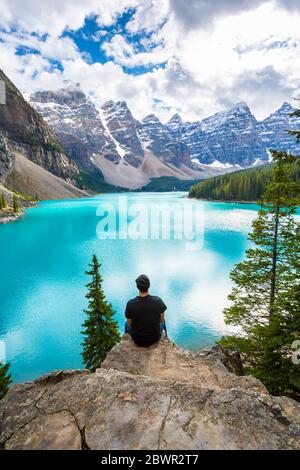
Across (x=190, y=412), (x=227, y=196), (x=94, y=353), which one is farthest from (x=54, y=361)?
(x=227, y=196)

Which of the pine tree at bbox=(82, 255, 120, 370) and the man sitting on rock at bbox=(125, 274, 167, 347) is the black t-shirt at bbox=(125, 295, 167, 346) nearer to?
the man sitting on rock at bbox=(125, 274, 167, 347)

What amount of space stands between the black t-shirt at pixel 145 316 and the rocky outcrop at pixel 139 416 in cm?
174

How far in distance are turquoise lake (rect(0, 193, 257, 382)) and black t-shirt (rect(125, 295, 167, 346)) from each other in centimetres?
1079

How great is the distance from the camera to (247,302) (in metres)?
13.4

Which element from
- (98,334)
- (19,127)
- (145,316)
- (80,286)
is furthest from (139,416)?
(19,127)

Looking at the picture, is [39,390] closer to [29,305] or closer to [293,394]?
[293,394]

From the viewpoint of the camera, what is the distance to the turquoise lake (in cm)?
1794

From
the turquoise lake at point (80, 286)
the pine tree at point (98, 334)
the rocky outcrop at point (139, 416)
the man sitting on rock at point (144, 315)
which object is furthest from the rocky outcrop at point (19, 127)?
the rocky outcrop at point (139, 416)

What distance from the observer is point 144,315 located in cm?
689

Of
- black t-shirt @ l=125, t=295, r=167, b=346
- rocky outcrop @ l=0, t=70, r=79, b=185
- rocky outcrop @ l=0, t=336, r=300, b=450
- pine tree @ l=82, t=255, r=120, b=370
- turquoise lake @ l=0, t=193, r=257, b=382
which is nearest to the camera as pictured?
rocky outcrop @ l=0, t=336, r=300, b=450

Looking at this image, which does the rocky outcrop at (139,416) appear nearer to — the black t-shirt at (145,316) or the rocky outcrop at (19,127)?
the black t-shirt at (145,316)

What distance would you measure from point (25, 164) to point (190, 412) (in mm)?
178513

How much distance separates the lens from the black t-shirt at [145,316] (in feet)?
22.6

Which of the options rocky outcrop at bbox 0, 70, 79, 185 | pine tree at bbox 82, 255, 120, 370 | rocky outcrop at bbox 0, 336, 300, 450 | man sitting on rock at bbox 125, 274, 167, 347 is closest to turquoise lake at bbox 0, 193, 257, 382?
pine tree at bbox 82, 255, 120, 370
